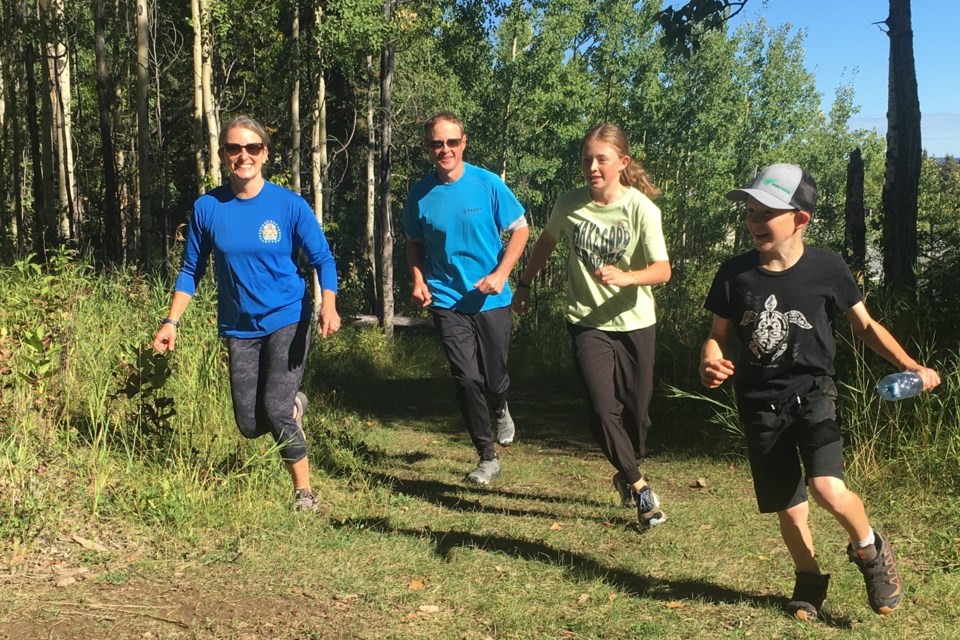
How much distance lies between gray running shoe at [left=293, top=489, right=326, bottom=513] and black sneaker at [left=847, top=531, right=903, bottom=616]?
2.89 meters

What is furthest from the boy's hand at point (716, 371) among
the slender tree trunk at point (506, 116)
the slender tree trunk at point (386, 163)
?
the slender tree trunk at point (506, 116)

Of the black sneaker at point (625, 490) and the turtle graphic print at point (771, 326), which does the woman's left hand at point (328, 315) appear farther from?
the turtle graphic print at point (771, 326)

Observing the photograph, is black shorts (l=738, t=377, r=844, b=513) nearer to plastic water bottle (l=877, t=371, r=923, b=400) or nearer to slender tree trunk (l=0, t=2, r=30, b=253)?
plastic water bottle (l=877, t=371, r=923, b=400)

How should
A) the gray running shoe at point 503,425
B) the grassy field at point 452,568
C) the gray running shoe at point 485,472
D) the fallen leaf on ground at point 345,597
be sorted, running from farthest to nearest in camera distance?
the gray running shoe at point 503,425
the gray running shoe at point 485,472
the fallen leaf on ground at point 345,597
the grassy field at point 452,568

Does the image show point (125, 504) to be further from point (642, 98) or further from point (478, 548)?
point (642, 98)

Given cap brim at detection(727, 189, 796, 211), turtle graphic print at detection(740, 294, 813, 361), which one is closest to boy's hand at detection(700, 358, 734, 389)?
turtle graphic print at detection(740, 294, 813, 361)

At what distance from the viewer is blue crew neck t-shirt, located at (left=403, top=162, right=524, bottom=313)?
5.57m

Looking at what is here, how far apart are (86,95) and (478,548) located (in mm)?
27563

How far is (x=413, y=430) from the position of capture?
809 cm

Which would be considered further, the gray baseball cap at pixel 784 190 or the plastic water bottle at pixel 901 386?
the gray baseball cap at pixel 784 190

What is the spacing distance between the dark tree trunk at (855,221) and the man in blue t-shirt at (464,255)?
153 inches

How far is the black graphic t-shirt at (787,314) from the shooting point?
3.35 meters

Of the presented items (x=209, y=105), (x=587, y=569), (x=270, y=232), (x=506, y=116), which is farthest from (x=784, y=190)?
(x=506, y=116)

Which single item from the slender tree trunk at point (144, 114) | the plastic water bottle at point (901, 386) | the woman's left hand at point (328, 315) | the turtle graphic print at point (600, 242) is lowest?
the plastic water bottle at point (901, 386)
